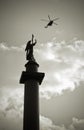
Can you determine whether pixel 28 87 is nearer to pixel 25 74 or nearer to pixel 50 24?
pixel 25 74

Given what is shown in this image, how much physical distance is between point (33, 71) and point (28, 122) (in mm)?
4884

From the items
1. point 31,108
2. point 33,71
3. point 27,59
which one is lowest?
point 31,108

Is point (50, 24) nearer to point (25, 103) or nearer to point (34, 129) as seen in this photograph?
point (25, 103)

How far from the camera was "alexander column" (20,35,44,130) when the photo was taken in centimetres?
2122

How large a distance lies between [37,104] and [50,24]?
1292 cm

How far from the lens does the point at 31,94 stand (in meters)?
22.2

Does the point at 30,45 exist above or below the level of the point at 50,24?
below

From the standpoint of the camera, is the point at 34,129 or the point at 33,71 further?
the point at 33,71

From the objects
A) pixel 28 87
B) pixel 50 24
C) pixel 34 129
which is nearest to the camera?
pixel 34 129

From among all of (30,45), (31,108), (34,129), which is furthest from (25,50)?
(34,129)

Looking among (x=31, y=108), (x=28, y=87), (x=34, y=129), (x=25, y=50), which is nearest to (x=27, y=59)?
(x=25, y=50)

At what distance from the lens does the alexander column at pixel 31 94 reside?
21.2m

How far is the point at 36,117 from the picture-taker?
21516mm

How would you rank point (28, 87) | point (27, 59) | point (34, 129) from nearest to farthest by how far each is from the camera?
point (34, 129) → point (28, 87) → point (27, 59)
